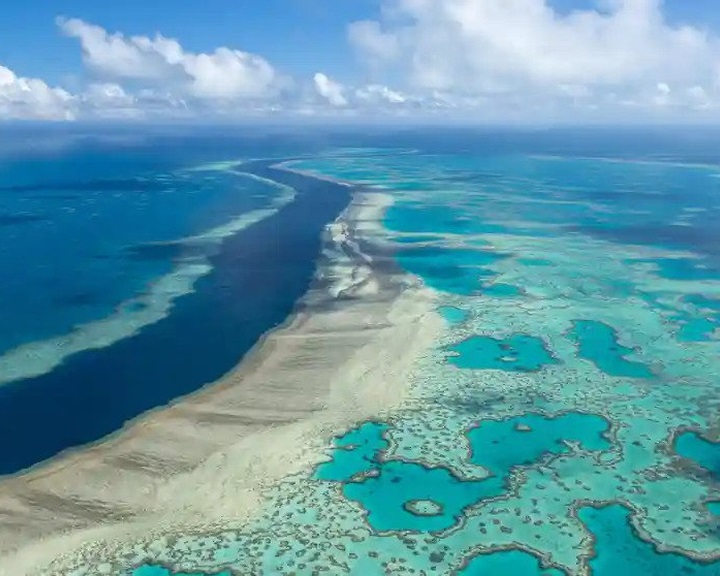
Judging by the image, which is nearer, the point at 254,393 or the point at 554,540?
the point at 554,540

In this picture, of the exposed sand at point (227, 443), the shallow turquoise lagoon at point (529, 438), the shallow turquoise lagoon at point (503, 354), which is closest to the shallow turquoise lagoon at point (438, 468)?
the shallow turquoise lagoon at point (529, 438)

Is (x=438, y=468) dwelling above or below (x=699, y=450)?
below

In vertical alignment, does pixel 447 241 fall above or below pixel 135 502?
above

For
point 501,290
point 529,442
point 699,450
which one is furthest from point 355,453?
point 501,290

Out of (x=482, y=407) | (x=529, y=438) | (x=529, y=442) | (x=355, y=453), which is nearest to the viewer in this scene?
(x=355, y=453)

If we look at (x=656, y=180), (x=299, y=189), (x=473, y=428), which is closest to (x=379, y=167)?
(x=299, y=189)

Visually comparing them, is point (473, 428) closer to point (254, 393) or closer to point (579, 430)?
point (579, 430)

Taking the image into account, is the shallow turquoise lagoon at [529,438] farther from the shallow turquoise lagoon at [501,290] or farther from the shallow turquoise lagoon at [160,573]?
the shallow turquoise lagoon at [501,290]

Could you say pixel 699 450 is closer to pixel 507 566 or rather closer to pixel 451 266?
pixel 507 566
